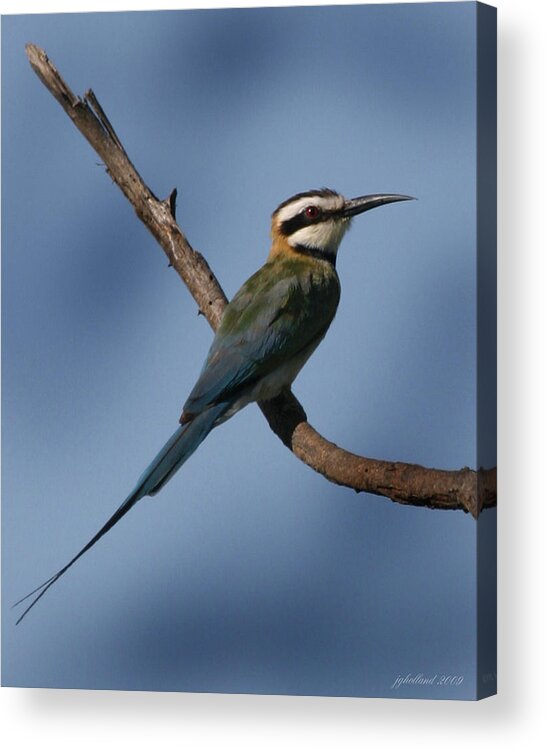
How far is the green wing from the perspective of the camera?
3.93 meters

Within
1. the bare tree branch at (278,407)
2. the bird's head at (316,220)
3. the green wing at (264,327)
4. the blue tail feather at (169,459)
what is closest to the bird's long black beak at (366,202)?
the bird's head at (316,220)

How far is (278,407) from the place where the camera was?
394cm

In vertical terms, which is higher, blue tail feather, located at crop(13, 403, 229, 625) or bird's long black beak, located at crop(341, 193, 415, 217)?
bird's long black beak, located at crop(341, 193, 415, 217)

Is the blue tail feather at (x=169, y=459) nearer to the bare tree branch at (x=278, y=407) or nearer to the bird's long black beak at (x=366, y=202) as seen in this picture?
the bare tree branch at (x=278, y=407)

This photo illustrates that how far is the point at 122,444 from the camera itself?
4043 mm

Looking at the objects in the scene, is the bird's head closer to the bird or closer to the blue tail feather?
the bird

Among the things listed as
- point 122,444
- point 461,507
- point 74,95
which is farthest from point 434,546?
point 74,95

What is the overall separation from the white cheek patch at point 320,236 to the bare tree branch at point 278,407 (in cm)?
22

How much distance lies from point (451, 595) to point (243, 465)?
56 cm

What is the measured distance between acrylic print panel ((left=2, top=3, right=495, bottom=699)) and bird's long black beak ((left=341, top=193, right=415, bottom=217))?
20 mm

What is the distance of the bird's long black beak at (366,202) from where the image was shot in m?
3.85

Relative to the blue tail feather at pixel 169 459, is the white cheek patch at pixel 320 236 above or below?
above

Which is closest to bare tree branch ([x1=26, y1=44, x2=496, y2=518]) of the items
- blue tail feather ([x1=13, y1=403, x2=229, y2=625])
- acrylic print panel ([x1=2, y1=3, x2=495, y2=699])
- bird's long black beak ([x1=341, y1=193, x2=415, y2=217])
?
acrylic print panel ([x1=2, y1=3, x2=495, y2=699])

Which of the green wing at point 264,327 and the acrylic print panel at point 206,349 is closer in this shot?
the acrylic print panel at point 206,349
